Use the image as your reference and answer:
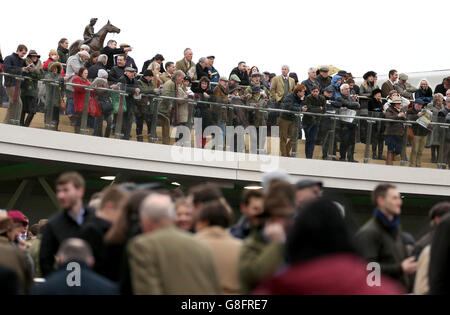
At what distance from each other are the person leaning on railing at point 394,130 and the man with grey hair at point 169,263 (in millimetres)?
11779

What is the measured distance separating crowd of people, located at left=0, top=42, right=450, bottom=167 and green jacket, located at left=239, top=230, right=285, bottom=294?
392 inches

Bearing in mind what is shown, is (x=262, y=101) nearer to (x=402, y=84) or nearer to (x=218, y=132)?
Answer: (x=218, y=132)

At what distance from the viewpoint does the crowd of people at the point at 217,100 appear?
1534 cm

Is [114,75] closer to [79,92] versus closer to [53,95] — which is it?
[79,92]

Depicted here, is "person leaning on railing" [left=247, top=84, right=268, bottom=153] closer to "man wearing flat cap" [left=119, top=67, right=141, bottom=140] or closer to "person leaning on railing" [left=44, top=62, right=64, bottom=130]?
"man wearing flat cap" [left=119, top=67, right=141, bottom=140]

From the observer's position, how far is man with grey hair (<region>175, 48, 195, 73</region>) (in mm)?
17672

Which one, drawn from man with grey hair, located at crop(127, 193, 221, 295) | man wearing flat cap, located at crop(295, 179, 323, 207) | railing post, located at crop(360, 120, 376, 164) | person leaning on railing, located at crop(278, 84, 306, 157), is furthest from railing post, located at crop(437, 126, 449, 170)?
man with grey hair, located at crop(127, 193, 221, 295)

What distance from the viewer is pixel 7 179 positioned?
65.3ft

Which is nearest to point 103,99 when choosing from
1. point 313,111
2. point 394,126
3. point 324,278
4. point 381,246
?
point 313,111

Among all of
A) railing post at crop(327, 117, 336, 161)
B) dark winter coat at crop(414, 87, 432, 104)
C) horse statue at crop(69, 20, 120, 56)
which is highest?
horse statue at crop(69, 20, 120, 56)

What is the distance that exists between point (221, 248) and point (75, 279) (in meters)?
1.09

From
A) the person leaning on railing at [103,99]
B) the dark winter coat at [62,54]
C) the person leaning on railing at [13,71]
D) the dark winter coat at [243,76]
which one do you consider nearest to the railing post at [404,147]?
the dark winter coat at [243,76]

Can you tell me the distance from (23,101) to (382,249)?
9458 mm
